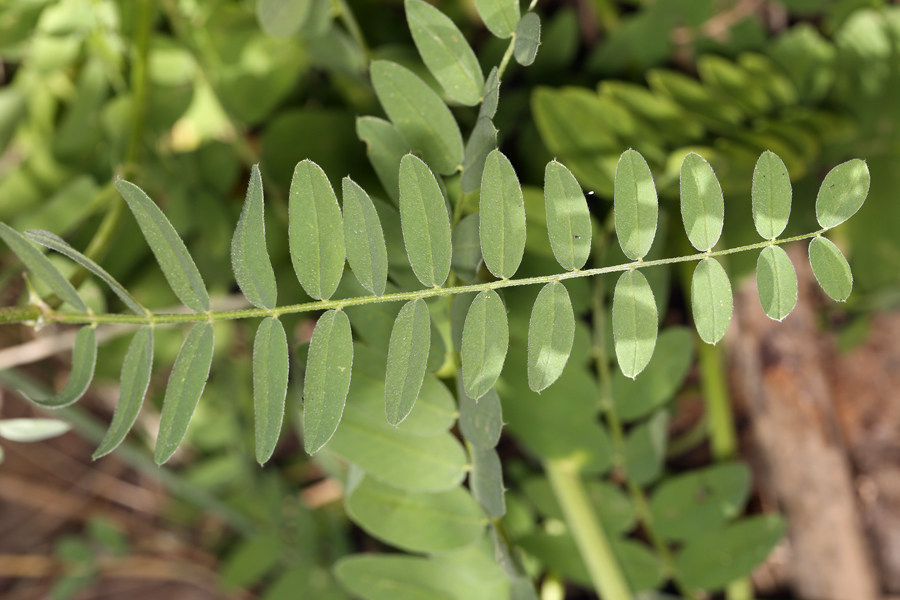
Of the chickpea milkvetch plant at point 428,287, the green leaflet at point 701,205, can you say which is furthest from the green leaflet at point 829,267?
the green leaflet at point 701,205

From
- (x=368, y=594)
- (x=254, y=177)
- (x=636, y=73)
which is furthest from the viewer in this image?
(x=636, y=73)

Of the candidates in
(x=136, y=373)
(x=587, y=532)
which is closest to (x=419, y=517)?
(x=587, y=532)

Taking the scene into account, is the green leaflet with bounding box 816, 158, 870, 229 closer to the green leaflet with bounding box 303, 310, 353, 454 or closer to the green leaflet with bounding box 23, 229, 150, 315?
the green leaflet with bounding box 303, 310, 353, 454

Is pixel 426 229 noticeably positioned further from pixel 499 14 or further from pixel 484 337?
pixel 499 14

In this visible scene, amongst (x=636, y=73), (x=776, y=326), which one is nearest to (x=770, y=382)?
(x=776, y=326)

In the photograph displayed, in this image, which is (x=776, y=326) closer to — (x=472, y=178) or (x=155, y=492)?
(x=472, y=178)

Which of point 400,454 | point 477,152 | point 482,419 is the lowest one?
point 400,454
